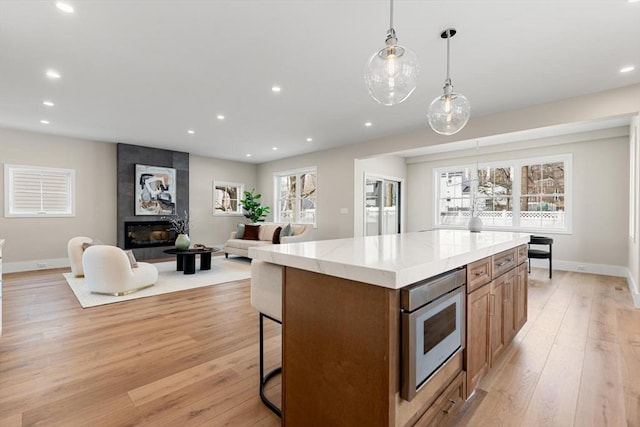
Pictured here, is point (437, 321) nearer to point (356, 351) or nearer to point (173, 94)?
point (356, 351)

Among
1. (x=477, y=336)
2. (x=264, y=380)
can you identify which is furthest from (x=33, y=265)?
(x=477, y=336)

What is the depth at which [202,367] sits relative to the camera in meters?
2.16

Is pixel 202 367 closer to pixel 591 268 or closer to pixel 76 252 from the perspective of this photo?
pixel 76 252

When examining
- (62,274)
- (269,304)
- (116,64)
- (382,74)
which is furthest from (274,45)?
(62,274)

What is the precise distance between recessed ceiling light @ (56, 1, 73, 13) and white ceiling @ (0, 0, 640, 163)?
4 centimetres

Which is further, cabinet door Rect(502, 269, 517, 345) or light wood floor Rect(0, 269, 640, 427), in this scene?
cabinet door Rect(502, 269, 517, 345)

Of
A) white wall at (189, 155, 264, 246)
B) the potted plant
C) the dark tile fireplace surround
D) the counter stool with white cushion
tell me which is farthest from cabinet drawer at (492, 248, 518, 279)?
white wall at (189, 155, 264, 246)

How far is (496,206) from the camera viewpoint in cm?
685

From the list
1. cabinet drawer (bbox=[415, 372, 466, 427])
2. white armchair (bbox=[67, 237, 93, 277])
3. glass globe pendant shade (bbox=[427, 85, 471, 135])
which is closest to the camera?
cabinet drawer (bbox=[415, 372, 466, 427])

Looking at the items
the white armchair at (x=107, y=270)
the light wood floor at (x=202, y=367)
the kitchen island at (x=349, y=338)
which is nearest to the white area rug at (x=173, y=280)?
the white armchair at (x=107, y=270)

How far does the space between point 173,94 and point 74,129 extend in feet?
10.4

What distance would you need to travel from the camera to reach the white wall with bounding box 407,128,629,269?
5273 millimetres

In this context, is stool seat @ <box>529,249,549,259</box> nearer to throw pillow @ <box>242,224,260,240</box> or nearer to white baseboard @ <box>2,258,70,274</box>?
throw pillow @ <box>242,224,260,240</box>

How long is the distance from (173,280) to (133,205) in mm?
3085
